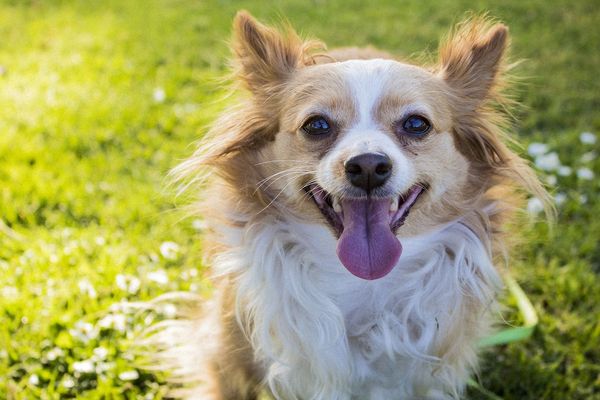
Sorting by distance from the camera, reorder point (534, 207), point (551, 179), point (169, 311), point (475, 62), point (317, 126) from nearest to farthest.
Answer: point (317, 126) < point (475, 62) < point (169, 311) < point (534, 207) < point (551, 179)

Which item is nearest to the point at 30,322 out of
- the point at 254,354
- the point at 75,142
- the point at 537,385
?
the point at 254,354

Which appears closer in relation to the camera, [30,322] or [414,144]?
[414,144]

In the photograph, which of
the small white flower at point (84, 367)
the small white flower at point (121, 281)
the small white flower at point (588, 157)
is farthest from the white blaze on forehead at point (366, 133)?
the small white flower at point (588, 157)

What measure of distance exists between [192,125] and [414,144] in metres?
2.74

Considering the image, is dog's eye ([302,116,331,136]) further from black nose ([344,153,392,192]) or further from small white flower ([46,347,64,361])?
small white flower ([46,347,64,361])

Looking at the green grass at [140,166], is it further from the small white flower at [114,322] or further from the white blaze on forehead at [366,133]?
the white blaze on forehead at [366,133]

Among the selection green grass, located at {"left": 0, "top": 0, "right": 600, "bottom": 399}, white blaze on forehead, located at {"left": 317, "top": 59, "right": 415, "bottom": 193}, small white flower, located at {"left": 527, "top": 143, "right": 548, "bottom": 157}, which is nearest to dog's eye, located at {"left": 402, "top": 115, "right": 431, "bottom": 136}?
white blaze on forehead, located at {"left": 317, "top": 59, "right": 415, "bottom": 193}

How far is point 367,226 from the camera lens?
2.35 meters

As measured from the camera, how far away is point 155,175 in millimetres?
4293

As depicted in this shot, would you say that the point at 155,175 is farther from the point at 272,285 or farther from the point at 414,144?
the point at 414,144

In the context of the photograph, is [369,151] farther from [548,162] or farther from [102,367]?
[548,162]

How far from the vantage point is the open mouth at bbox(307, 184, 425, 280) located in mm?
2293

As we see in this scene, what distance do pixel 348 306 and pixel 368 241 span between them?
13.4 inches

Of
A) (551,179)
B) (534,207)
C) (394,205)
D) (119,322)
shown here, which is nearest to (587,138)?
(551,179)
